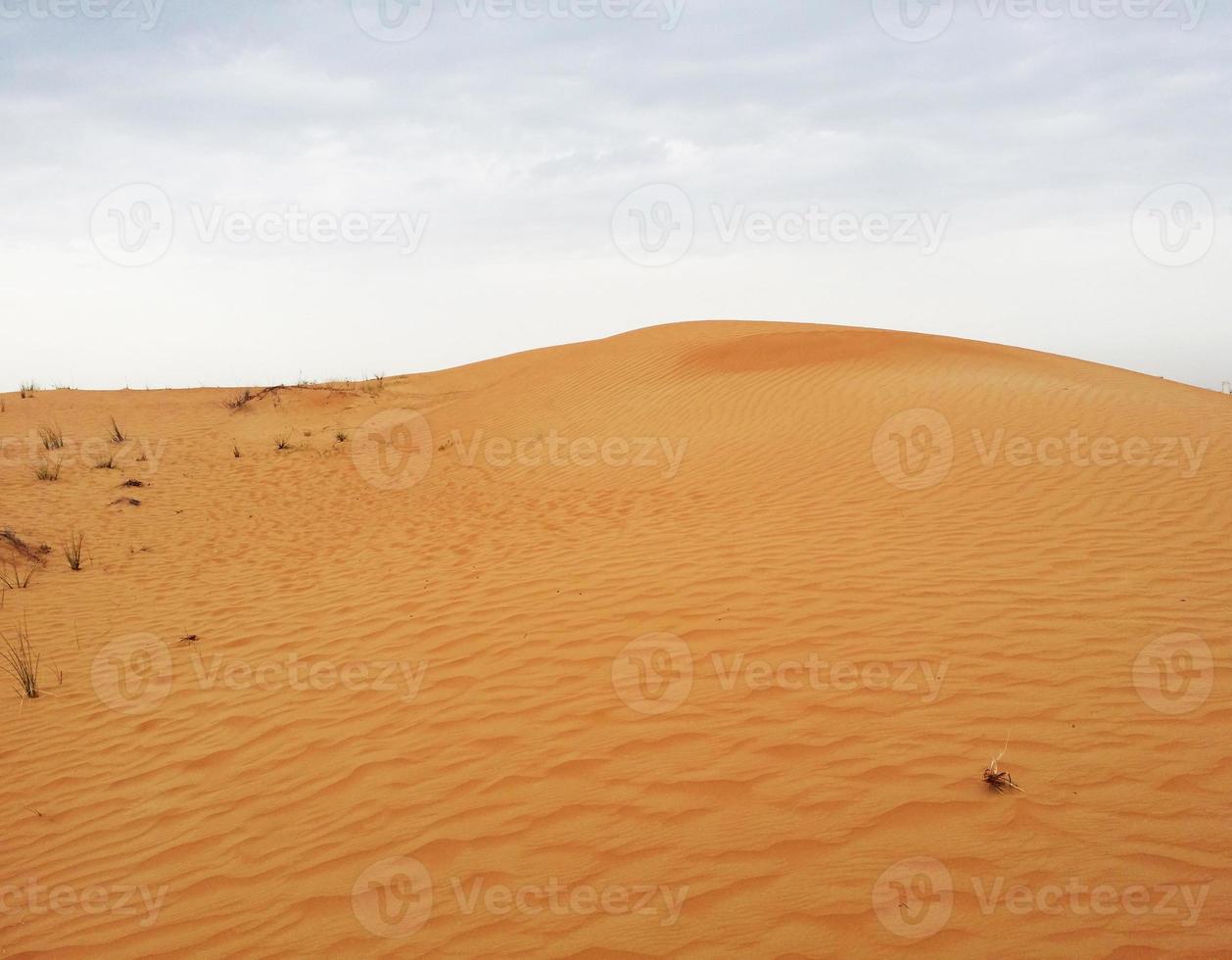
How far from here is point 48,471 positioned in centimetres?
1115

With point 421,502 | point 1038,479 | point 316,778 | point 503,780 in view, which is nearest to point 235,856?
point 316,778

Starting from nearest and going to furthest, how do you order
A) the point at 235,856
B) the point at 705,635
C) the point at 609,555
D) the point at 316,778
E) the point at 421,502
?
the point at 235,856
the point at 316,778
the point at 705,635
the point at 609,555
the point at 421,502

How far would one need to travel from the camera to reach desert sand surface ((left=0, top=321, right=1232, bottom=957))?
267cm

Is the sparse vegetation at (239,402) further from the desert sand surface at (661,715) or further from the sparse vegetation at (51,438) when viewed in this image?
the desert sand surface at (661,715)

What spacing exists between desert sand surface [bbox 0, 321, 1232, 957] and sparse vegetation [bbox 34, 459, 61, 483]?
1.51 metres

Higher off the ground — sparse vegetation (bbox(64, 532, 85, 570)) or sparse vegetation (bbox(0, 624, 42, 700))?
sparse vegetation (bbox(64, 532, 85, 570))

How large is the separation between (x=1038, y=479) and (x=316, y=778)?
7811mm

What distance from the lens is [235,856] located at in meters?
Result: 3.21

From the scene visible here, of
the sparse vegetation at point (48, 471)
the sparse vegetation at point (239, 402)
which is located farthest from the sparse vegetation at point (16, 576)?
the sparse vegetation at point (239, 402)

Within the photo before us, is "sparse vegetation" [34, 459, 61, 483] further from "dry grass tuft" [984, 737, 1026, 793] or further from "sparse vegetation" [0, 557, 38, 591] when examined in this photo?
"dry grass tuft" [984, 737, 1026, 793]

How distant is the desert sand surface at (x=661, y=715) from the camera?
2.67 metres

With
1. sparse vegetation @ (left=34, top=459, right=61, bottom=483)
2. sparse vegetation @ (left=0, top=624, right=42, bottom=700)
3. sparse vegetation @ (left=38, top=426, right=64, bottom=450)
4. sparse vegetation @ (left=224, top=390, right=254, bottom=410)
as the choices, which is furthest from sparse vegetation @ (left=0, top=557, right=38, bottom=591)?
sparse vegetation @ (left=224, top=390, right=254, bottom=410)

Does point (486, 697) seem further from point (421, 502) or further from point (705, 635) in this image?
point (421, 502)

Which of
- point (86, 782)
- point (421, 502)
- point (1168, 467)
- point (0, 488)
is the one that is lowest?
point (86, 782)
